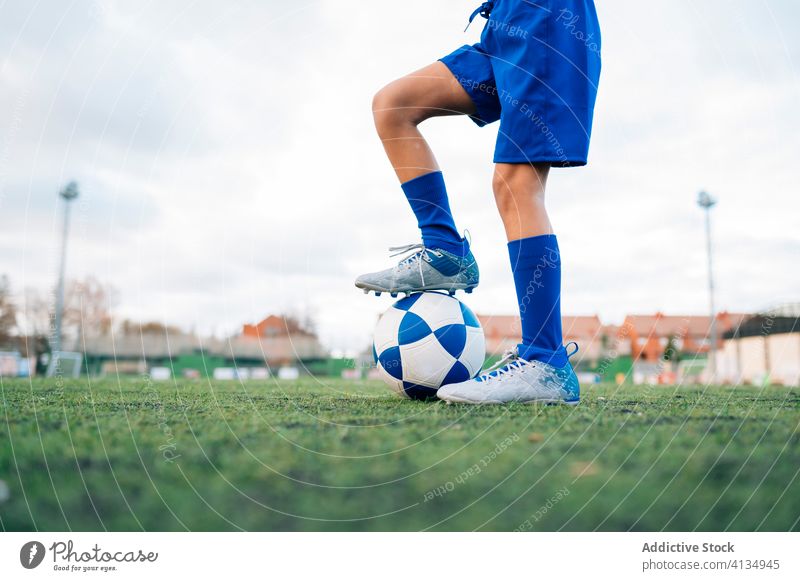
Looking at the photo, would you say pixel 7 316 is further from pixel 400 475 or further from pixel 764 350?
pixel 764 350

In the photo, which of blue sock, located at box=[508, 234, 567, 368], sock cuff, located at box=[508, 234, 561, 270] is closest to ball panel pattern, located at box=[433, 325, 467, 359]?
blue sock, located at box=[508, 234, 567, 368]

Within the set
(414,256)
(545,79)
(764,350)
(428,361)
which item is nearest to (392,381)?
(428,361)

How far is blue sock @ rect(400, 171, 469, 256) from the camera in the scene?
9.39 ft

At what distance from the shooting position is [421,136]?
2844mm

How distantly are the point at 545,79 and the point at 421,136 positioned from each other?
665mm

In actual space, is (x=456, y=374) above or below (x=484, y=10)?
below

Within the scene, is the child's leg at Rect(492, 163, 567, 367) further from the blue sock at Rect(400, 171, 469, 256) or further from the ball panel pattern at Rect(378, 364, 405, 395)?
the ball panel pattern at Rect(378, 364, 405, 395)

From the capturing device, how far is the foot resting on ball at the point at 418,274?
2.84 meters

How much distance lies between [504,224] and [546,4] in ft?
2.73

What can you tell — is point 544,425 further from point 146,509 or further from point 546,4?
point 546,4

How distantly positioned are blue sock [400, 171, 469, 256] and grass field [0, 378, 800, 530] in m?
1.13

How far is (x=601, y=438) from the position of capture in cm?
167

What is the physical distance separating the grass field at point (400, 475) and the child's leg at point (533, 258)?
1.92ft

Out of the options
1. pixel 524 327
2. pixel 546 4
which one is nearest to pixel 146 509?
pixel 524 327
